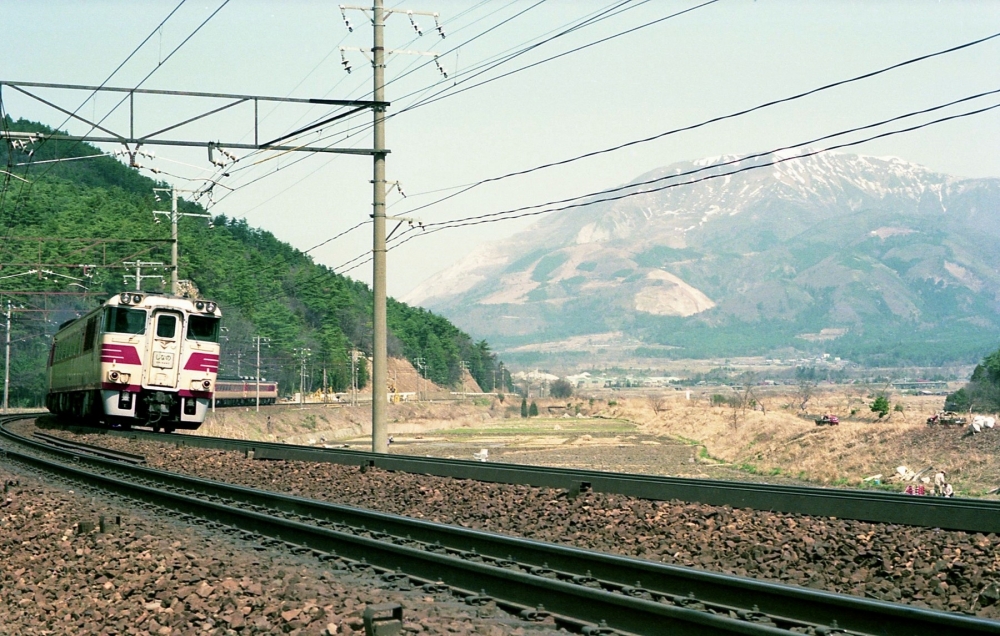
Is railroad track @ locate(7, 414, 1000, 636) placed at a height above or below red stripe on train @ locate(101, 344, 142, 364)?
below

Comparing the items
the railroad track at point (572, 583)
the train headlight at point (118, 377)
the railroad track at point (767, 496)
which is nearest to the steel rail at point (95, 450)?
the train headlight at point (118, 377)

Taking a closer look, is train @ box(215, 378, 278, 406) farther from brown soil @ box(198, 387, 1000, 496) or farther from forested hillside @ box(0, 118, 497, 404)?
forested hillside @ box(0, 118, 497, 404)

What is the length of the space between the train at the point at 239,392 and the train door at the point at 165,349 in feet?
129

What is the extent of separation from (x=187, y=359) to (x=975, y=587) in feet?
90.1

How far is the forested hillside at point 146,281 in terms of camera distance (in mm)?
86625

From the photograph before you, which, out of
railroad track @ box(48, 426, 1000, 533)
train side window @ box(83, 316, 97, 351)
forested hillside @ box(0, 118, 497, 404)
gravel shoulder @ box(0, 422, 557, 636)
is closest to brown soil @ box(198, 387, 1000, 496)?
forested hillside @ box(0, 118, 497, 404)

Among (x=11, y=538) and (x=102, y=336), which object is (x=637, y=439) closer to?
(x=102, y=336)

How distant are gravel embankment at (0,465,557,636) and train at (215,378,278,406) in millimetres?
59975

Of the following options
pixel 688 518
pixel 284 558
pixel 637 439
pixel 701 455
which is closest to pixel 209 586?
pixel 284 558

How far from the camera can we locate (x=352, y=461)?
832 inches

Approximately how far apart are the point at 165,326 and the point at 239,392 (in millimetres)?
48334

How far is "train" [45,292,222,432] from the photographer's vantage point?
3172 cm

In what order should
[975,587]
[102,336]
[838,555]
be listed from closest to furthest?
[975,587]
[838,555]
[102,336]

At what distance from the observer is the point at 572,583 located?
9.51 metres
